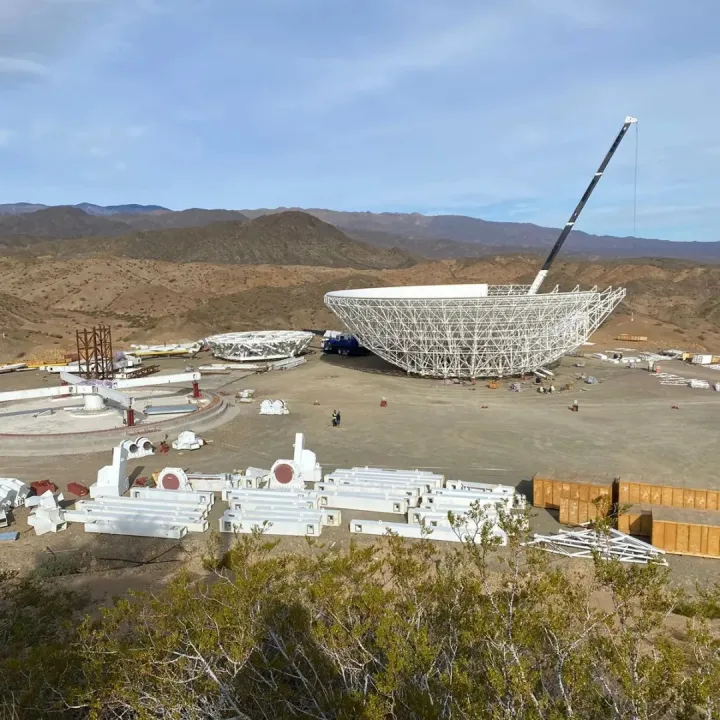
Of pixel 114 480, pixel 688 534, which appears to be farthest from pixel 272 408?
pixel 688 534

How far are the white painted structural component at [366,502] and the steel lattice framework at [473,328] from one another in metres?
25.7

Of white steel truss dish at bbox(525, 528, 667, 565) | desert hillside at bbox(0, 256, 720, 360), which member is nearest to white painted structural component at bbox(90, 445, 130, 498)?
white steel truss dish at bbox(525, 528, 667, 565)

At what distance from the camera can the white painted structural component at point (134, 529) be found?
70.2ft

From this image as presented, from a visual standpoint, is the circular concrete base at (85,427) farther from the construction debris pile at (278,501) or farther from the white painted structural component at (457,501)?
the white painted structural component at (457,501)

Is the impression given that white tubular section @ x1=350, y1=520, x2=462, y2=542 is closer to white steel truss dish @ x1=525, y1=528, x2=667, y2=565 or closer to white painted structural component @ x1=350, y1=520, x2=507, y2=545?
white painted structural component @ x1=350, y1=520, x2=507, y2=545

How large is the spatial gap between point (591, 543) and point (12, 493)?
22479 millimetres

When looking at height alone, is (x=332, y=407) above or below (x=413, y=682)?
below

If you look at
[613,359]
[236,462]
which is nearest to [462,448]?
[236,462]

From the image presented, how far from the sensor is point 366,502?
24125mm

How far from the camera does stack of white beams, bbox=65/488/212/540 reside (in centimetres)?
2172

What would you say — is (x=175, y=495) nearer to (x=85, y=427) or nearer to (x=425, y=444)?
(x=425, y=444)

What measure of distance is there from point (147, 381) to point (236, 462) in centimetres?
1404

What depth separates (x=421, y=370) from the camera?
5431cm

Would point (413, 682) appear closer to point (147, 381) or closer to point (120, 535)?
point (120, 535)
